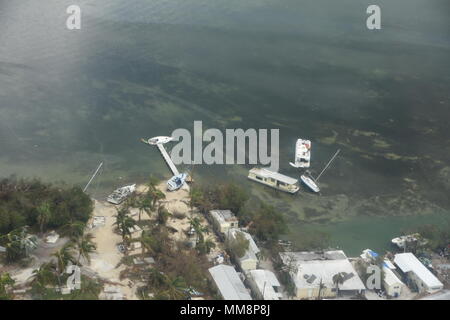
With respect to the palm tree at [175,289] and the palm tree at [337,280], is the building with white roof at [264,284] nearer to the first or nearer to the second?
the palm tree at [337,280]

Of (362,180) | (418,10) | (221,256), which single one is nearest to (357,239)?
(362,180)

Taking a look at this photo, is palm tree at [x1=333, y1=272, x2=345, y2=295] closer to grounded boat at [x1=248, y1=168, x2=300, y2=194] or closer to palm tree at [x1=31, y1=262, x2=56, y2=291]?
grounded boat at [x1=248, y1=168, x2=300, y2=194]

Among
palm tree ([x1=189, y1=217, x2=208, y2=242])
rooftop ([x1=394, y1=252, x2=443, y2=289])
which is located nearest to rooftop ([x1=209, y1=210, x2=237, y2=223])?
palm tree ([x1=189, y1=217, x2=208, y2=242])

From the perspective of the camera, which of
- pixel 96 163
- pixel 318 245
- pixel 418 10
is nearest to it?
pixel 318 245

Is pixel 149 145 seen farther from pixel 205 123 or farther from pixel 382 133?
pixel 382 133

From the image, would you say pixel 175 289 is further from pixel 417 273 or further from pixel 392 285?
pixel 417 273

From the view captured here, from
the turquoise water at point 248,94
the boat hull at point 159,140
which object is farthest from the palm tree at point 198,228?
the boat hull at point 159,140
